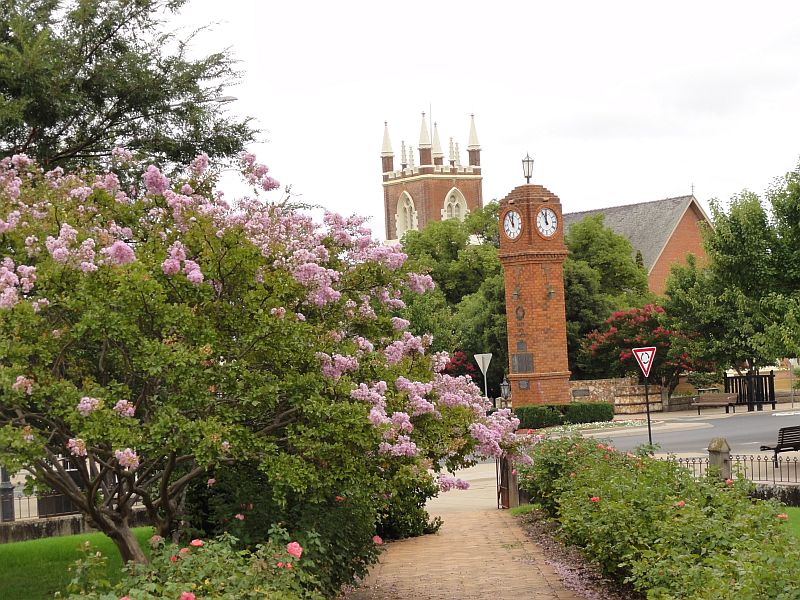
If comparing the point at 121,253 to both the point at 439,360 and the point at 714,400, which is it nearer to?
the point at 439,360

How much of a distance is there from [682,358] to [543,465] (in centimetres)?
3138

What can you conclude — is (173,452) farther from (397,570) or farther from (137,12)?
(137,12)

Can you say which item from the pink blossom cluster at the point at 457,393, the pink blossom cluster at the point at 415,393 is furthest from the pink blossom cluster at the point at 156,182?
the pink blossom cluster at the point at 457,393

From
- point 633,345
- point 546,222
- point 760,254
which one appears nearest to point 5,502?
point 760,254

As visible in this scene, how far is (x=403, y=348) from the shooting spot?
448 inches

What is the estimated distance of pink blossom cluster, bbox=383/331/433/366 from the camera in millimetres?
11250

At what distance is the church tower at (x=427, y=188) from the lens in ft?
377

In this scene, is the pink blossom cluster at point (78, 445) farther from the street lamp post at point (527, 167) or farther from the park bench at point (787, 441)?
the street lamp post at point (527, 167)

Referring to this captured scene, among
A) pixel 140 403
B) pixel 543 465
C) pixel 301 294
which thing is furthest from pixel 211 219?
pixel 543 465

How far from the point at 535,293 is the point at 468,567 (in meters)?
26.9

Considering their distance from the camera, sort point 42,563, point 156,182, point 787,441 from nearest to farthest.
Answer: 1. point 156,182
2. point 42,563
3. point 787,441

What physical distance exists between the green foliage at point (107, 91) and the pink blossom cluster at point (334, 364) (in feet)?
27.2

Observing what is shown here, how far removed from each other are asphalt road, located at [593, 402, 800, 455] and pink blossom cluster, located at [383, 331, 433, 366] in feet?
49.1

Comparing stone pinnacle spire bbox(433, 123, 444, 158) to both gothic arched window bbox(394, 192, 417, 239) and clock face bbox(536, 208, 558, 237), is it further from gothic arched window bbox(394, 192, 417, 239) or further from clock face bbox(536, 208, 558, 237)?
clock face bbox(536, 208, 558, 237)
